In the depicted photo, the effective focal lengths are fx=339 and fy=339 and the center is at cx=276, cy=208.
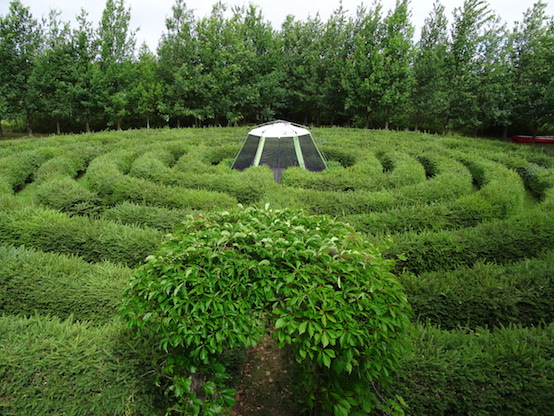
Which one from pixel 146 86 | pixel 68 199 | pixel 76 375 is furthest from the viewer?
pixel 146 86

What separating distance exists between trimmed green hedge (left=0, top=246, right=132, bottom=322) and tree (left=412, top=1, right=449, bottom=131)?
2552 cm

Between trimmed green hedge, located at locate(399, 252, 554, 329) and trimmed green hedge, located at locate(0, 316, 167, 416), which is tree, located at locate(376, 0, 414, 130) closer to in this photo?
trimmed green hedge, located at locate(399, 252, 554, 329)

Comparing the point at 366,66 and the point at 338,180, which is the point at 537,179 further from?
the point at 366,66

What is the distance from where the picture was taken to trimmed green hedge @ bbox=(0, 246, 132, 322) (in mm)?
5457

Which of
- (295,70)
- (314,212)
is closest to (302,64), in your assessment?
(295,70)


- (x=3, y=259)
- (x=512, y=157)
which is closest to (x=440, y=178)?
(x=512, y=157)

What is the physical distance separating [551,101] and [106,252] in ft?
71.3

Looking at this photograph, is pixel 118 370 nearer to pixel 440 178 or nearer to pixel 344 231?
pixel 344 231

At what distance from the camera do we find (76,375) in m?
3.93

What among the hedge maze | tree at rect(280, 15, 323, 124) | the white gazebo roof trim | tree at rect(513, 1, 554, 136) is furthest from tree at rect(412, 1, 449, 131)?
the white gazebo roof trim

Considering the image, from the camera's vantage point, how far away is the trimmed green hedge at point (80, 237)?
7.02 m

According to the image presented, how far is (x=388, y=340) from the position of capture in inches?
120

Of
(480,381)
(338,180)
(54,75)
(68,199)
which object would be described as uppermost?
(54,75)

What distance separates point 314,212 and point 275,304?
6.22 m
